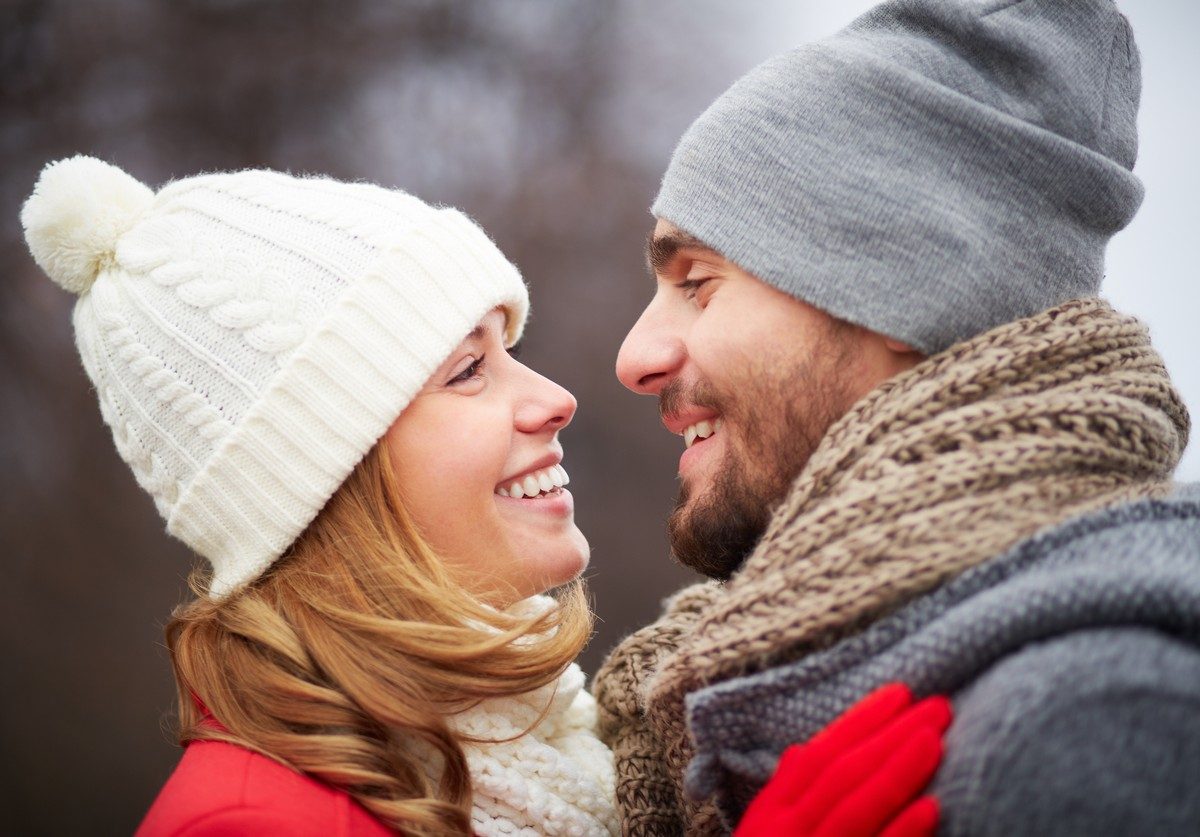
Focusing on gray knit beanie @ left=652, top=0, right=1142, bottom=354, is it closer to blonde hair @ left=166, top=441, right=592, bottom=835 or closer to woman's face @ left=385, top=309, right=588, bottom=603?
woman's face @ left=385, top=309, right=588, bottom=603

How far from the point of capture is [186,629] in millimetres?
1312

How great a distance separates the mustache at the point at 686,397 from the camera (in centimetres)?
135

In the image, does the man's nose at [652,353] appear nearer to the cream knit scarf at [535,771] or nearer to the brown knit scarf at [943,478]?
the brown knit scarf at [943,478]

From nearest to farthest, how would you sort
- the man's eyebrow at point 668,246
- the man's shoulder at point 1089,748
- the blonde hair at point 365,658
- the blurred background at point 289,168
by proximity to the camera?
1. the man's shoulder at point 1089,748
2. the blonde hair at point 365,658
3. the man's eyebrow at point 668,246
4. the blurred background at point 289,168

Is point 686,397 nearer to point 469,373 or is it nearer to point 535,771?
point 469,373

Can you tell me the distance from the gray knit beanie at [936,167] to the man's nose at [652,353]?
167 mm

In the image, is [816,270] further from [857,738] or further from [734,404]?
[857,738]

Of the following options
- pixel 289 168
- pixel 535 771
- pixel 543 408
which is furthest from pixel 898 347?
pixel 289 168

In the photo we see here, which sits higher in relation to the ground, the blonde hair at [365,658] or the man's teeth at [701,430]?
the man's teeth at [701,430]

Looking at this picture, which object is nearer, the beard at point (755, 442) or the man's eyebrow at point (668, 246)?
the beard at point (755, 442)

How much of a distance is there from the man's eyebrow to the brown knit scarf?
0.37 m

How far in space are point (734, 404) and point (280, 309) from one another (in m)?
0.64

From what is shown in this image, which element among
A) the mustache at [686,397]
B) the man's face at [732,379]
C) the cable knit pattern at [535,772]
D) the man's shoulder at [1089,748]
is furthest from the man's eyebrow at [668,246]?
the man's shoulder at [1089,748]

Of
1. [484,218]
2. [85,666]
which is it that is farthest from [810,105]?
[85,666]
